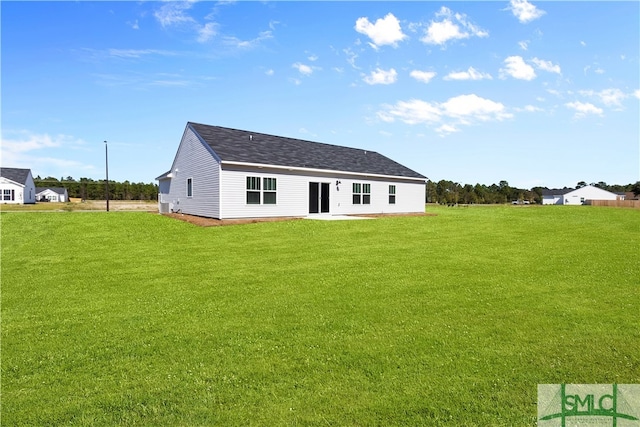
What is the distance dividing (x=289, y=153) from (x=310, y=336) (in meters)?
21.5

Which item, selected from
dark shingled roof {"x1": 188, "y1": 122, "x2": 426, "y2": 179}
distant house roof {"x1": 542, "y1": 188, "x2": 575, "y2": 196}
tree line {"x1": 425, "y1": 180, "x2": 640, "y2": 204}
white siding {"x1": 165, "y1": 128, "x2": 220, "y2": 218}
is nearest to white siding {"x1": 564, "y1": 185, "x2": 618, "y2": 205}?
distant house roof {"x1": 542, "y1": 188, "x2": 575, "y2": 196}

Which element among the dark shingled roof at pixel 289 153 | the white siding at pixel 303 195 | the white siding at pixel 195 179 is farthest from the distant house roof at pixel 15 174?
the white siding at pixel 303 195

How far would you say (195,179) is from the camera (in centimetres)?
2366

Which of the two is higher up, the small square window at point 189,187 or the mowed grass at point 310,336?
the small square window at point 189,187

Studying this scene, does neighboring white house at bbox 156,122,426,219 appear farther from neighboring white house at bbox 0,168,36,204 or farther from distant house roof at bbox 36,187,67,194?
distant house roof at bbox 36,187,67,194

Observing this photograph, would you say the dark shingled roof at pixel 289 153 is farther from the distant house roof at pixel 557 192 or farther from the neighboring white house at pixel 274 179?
the distant house roof at pixel 557 192

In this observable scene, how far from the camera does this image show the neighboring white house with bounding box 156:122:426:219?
20984 mm

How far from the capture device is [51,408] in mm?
3373

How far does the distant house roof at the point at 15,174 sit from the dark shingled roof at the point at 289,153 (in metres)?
50.9

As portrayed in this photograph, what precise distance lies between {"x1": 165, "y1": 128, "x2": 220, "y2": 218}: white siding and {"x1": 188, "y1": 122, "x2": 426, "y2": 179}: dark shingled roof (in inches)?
37.6

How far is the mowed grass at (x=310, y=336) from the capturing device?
3.39 meters

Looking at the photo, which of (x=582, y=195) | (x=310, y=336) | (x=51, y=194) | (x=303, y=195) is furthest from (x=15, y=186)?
(x=582, y=195)

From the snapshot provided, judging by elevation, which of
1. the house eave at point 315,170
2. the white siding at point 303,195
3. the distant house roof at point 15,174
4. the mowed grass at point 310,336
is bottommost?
the mowed grass at point 310,336

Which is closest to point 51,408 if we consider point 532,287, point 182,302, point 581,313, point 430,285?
point 182,302
